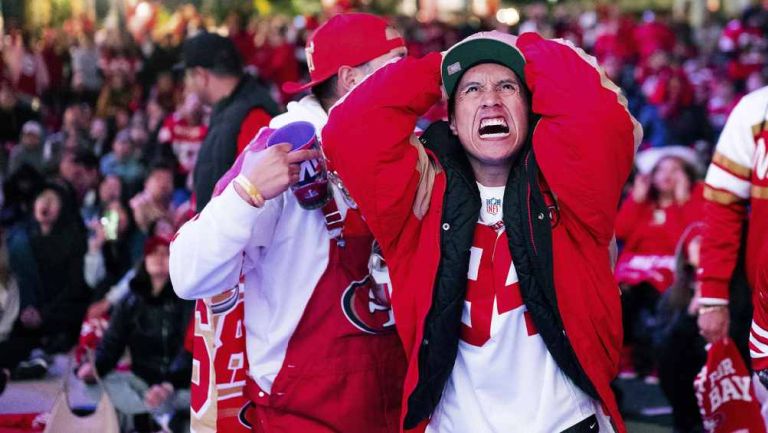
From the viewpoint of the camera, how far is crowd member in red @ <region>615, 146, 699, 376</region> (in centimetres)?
872

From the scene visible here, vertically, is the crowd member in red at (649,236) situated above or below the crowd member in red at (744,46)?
below

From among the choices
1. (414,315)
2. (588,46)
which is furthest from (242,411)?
(588,46)

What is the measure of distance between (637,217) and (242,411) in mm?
6212

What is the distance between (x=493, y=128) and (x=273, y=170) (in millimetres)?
606

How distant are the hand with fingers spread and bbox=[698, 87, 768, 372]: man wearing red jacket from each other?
2147 mm

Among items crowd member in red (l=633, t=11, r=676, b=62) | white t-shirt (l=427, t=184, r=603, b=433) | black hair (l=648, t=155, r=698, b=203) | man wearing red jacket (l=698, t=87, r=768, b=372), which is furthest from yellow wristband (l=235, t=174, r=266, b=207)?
crowd member in red (l=633, t=11, r=676, b=62)

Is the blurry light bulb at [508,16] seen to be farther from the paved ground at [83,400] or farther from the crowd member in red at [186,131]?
the paved ground at [83,400]

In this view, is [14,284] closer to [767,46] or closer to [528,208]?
[528,208]

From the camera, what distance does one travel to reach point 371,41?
3.82 m

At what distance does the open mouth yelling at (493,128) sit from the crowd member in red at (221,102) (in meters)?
2.33

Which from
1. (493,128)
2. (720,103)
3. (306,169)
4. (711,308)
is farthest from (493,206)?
(720,103)

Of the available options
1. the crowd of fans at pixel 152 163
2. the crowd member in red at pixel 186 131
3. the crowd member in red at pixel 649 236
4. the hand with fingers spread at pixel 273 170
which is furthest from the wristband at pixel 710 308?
the crowd member in red at pixel 186 131

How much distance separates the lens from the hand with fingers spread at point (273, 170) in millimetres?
3178

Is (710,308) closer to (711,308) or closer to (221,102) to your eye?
(711,308)
